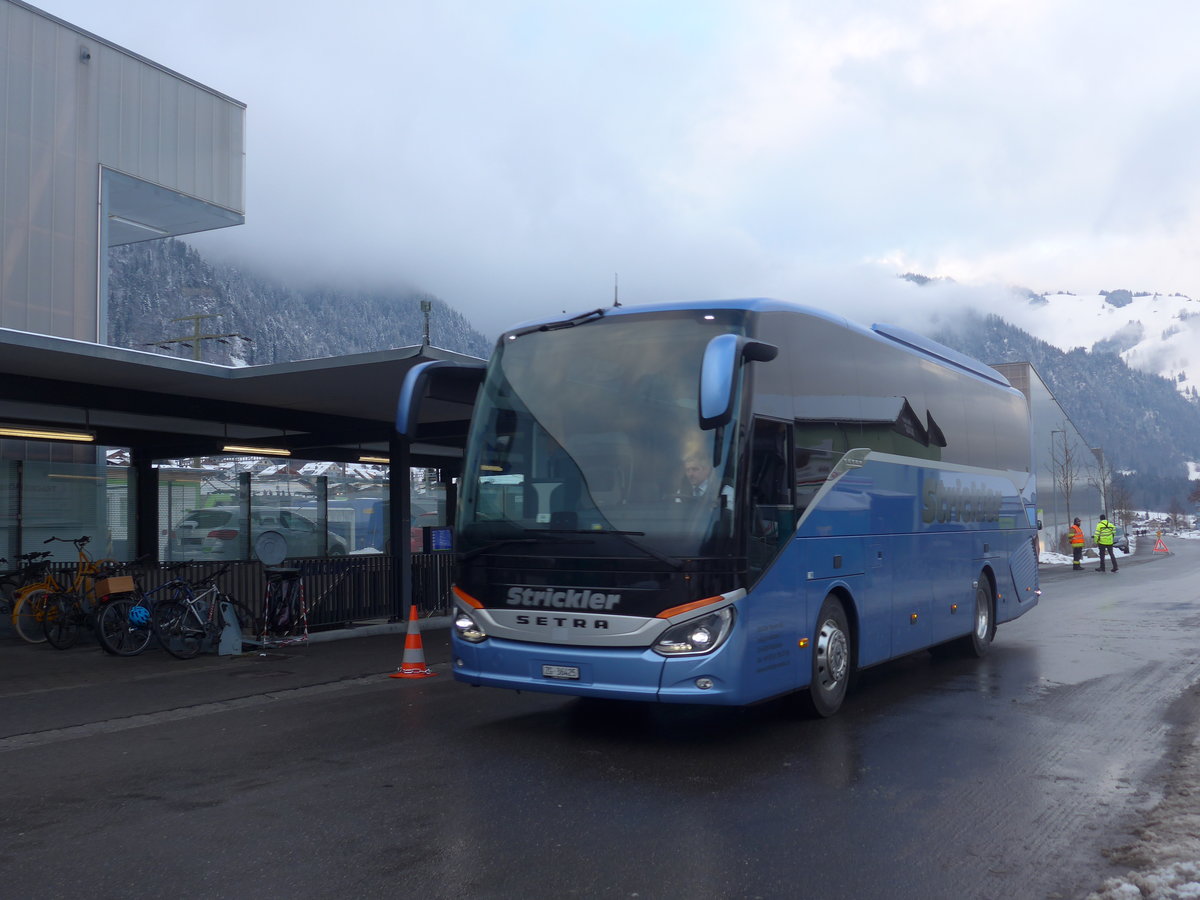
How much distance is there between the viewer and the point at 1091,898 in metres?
4.64

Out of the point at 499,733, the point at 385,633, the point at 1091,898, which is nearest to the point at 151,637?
the point at 385,633

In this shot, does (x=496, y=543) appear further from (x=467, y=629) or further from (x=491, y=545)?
(x=467, y=629)

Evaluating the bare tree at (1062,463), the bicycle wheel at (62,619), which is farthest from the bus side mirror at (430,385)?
the bare tree at (1062,463)

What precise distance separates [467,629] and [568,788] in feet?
6.10

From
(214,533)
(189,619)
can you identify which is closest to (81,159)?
(214,533)

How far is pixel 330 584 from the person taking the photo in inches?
600

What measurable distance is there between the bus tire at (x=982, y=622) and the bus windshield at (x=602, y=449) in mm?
6181

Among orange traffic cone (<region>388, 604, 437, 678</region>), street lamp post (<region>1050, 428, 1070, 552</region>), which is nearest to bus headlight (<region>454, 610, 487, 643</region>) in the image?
orange traffic cone (<region>388, 604, 437, 678</region>)

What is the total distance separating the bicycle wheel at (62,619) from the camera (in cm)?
1376

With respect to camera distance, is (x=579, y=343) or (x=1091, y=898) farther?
(x=579, y=343)

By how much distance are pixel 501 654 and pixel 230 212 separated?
1947 centimetres

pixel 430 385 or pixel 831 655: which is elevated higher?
pixel 430 385

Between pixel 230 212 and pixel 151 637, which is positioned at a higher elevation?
pixel 230 212

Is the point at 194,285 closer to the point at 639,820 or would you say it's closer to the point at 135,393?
the point at 135,393
